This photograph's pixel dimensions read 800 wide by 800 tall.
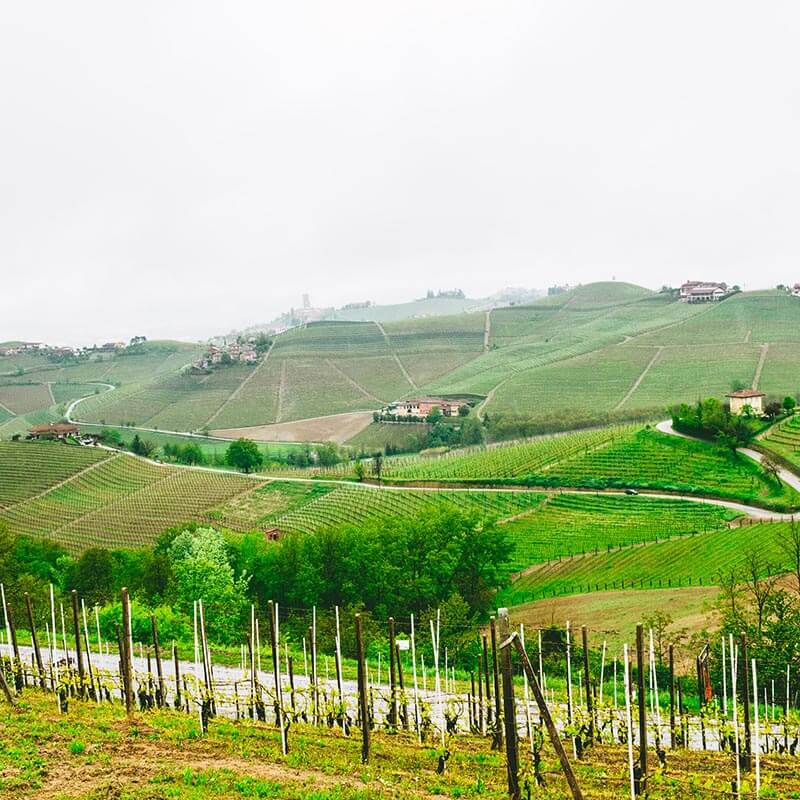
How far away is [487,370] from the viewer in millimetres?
138500

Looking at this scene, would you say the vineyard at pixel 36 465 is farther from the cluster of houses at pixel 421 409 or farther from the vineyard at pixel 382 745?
the vineyard at pixel 382 745

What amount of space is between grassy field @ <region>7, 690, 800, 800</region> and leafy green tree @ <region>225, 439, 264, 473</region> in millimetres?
65463

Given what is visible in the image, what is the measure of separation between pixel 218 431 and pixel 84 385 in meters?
68.9

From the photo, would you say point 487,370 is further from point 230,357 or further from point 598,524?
point 598,524

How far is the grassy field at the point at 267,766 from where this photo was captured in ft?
35.3

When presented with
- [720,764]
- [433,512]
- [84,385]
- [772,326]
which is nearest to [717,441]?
[433,512]

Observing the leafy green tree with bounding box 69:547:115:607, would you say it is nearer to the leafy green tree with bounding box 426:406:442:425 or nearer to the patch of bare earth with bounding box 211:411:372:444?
the patch of bare earth with bounding box 211:411:372:444

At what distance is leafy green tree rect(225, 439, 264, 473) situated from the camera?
7950 cm

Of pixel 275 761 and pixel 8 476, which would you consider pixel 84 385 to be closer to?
A: pixel 8 476

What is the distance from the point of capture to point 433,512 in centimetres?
4144

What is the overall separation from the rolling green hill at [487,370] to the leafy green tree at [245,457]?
33.1 metres

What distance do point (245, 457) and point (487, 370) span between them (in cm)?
6844

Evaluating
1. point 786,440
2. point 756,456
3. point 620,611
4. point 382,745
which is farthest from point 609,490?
point 382,745

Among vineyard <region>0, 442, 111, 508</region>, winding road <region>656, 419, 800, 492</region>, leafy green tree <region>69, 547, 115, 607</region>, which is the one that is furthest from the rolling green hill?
leafy green tree <region>69, 547, 115, 607</region>
